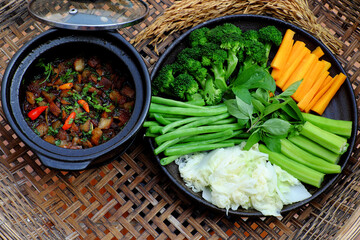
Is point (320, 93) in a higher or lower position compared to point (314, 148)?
higher

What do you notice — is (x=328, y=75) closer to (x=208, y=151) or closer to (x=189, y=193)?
(x=208, y=151)

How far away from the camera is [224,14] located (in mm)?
3475

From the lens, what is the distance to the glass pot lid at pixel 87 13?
8.25 feet

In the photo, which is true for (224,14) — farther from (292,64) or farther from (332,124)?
(332,124)

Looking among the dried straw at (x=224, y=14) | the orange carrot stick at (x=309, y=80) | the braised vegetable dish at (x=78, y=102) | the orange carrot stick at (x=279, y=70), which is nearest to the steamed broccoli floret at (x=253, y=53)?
the orange carrot stick at (x=279, y=70)

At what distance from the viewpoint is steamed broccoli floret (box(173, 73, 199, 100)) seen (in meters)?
2.90

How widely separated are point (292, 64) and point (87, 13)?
1.85 m

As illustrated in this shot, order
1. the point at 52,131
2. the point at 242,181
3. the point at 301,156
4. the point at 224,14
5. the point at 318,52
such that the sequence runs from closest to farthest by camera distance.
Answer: the point at 52,131 → the point at 242,181 → the point at 301,156 → the point at 318,52 → the point at 224,14

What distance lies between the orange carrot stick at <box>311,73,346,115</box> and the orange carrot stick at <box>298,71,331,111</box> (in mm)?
86

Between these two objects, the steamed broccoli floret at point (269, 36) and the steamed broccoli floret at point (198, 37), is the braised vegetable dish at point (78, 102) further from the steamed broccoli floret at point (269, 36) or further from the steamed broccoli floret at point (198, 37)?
the steamed broccoli floret at point (269, 36)

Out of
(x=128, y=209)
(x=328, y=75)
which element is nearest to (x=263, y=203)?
(x=128, y=209)

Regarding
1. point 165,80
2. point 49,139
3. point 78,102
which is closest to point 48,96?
point 78,102

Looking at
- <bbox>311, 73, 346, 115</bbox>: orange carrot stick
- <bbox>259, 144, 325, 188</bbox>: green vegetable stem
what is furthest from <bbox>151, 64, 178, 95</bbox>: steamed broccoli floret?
<bbox>311, 73, 346, 115</bbox>: orange carrot stick

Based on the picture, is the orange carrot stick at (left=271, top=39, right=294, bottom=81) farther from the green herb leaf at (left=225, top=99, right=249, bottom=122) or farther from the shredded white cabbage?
the shredded white cabbage
